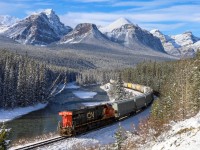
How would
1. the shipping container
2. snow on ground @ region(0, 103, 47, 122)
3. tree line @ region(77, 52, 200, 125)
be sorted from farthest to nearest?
snow on ground @ region(0, 103, 47, 122), the shipping container, tree line @ region(77, 52, 200, 125)

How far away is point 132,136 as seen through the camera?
41.5 metres

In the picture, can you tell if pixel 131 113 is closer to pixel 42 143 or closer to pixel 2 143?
pixel 42 143

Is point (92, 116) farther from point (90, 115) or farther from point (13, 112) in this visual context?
point (13, 112)

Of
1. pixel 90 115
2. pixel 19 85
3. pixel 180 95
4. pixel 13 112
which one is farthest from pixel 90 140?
pixel 19 85

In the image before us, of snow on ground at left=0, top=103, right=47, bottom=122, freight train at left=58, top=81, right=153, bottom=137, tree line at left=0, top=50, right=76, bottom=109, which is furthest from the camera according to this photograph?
tree line at left=0, top=50, right=76, bottom=109

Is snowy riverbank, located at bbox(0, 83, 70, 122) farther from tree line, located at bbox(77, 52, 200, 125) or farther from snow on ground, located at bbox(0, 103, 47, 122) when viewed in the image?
tree line, located at bbox(77, 52, 200, 125)

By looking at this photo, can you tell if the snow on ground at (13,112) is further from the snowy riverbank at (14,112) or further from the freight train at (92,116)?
the freight train at (92,116)

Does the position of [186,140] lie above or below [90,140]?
above

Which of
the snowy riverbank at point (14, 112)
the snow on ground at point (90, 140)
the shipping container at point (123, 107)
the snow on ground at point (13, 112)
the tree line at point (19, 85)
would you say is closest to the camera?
the snow on ground at point (90, 140)

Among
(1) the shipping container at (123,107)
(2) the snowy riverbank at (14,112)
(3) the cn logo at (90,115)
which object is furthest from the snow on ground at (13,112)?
(3) the cn logo at (90,115)

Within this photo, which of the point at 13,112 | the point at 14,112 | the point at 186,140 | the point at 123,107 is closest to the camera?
the point at 186,140

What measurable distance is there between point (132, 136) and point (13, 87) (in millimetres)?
72686

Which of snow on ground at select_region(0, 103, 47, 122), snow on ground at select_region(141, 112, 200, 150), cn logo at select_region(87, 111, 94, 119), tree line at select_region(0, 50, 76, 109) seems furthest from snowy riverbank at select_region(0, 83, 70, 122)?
snow on ground at select_region(141, 112, 200, 150)

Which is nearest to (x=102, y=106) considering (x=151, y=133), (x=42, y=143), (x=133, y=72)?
(x=42, y=143)
